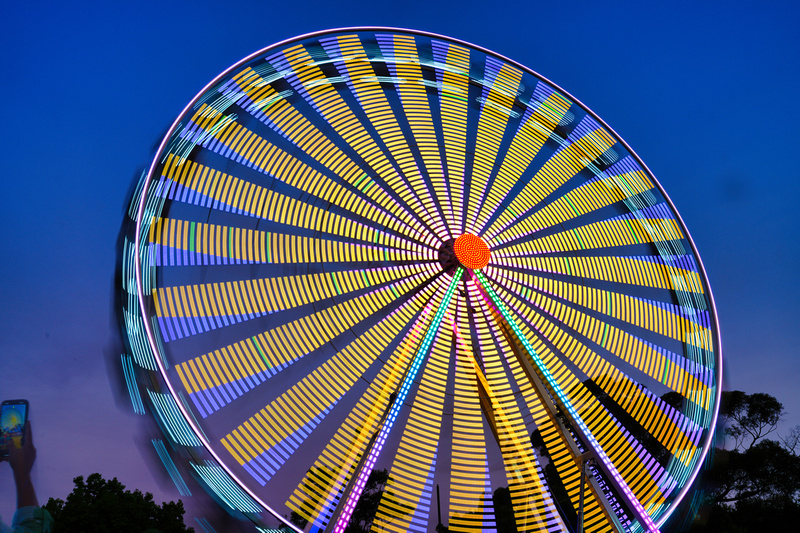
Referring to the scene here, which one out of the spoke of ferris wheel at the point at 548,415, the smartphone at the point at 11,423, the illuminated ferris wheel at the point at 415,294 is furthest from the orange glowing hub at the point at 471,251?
the smartphone at the point at 11,423

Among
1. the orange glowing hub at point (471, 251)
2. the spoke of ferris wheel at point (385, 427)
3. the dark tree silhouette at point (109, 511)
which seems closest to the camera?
the spoke of ferris wheel at point (385, 427)

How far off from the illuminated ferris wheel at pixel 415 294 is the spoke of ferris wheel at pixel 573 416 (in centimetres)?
3

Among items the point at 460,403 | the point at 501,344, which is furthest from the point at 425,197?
the point at 460,403

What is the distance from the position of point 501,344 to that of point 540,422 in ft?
3.27

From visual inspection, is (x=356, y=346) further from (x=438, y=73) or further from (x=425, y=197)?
(x=438, y=73)

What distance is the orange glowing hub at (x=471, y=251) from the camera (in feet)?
25.4

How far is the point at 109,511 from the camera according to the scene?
14164mm

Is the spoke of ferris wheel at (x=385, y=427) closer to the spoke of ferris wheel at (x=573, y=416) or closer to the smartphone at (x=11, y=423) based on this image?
the spoke of ferris wheel at (x=573, y=416)

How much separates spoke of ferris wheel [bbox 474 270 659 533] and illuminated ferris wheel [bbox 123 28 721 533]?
0.03m

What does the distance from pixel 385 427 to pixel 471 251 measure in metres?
2.65

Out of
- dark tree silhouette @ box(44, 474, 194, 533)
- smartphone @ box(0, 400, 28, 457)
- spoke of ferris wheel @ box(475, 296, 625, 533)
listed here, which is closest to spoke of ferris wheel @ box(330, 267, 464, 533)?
spoke of ferris wheel @ box(475, 296, 625, 533)

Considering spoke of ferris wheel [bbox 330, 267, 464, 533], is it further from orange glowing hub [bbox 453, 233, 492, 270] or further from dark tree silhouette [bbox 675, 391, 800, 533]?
dark tree silhouette [bbox 675, 391, 800, 533]

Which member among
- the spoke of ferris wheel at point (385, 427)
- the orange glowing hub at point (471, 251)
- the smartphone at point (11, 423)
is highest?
the orange glowing hub at point (471, 251)

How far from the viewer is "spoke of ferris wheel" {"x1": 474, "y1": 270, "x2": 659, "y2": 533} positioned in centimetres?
668
